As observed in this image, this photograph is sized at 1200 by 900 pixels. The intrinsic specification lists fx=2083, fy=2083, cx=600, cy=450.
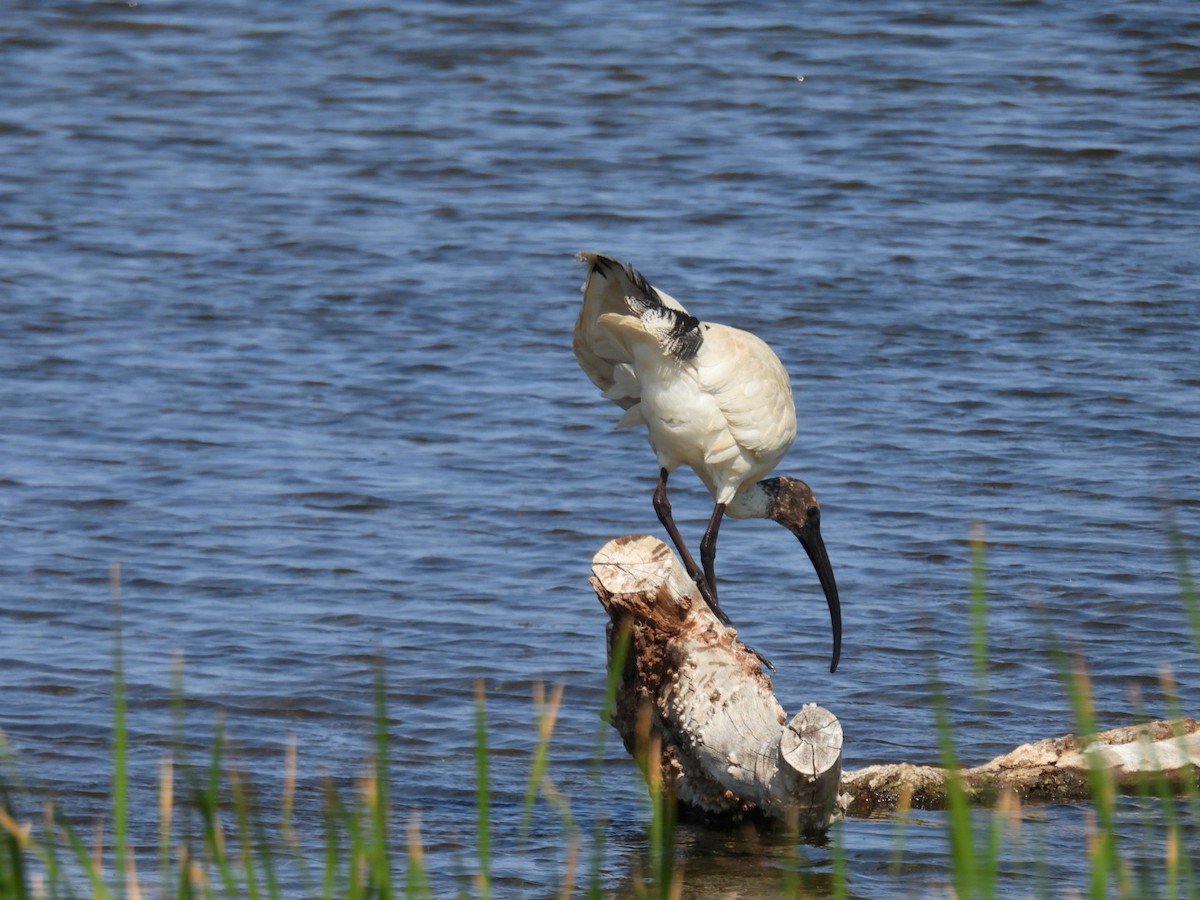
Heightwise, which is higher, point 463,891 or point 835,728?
point 463,891

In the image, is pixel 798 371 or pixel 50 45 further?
pixel 50 45

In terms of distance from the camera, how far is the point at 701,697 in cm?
549

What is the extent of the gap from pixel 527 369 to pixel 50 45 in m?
9.26

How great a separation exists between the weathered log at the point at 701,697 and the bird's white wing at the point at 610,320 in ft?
2.80

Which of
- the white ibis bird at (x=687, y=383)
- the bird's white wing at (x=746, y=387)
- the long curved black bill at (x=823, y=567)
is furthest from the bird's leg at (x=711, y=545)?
the bird's white wing at (x=746, y=387)

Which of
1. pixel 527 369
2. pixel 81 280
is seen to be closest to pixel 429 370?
pixel 527 369

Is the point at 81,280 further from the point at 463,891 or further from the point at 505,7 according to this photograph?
the point at 463,891

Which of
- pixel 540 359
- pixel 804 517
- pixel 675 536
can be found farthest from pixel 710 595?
pixel 540 359

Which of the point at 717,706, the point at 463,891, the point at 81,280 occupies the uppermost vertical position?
the point at 463,891

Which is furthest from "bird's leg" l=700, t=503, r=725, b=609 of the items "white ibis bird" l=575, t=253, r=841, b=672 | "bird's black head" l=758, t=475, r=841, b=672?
"bird's black head" l=758, t=475, r=841, b=672

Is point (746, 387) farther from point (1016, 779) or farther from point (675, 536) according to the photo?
point (1016, 779)

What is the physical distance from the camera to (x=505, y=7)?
18.7 meters

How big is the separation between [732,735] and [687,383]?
48.3 inches

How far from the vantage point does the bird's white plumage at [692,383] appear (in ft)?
19.9
